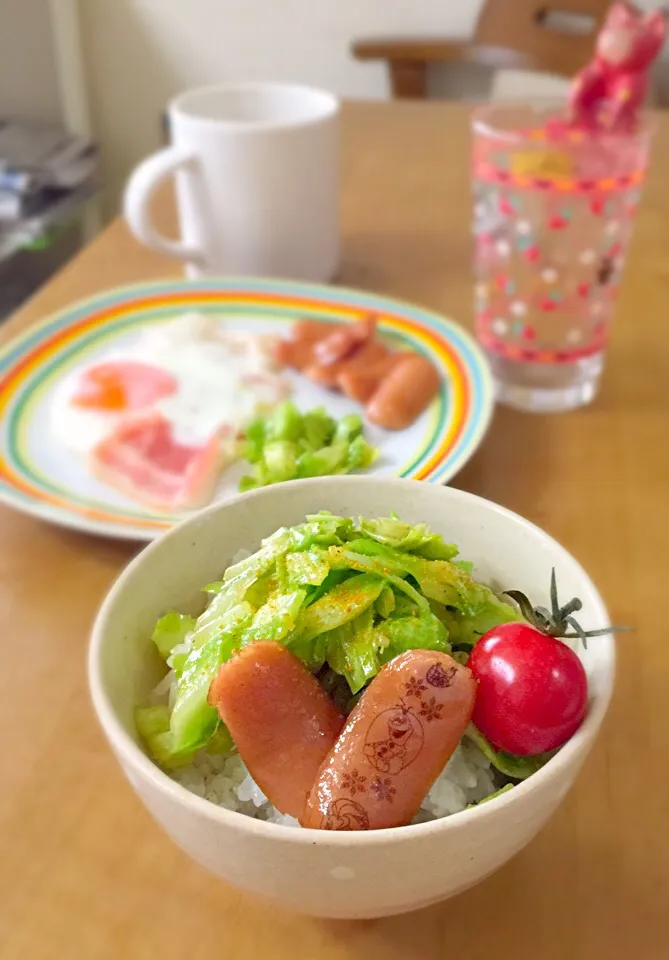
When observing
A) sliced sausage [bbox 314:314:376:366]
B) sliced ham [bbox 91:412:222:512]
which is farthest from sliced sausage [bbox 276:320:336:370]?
sliced ham [bbox 91:412:222:512]

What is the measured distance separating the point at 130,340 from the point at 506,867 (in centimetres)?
65

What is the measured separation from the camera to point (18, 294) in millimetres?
2309

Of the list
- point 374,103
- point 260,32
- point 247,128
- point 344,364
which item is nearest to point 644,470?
point 344,364

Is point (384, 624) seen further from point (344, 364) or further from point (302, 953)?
point (344, 364)

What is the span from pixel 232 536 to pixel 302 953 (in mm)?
212

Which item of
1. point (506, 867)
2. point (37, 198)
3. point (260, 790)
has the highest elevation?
point (260, 790)

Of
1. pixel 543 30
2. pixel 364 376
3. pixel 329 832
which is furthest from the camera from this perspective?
pixel 543 30

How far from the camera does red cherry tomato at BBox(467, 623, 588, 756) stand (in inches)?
15.6

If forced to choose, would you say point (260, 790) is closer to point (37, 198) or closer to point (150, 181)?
point (150, 181)

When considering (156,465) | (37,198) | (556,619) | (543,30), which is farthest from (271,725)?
(543,30)

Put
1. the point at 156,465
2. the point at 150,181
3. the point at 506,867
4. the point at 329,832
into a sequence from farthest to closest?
the point at 150,181, the point at 156,465, the point at 506,867, the point at 329,832

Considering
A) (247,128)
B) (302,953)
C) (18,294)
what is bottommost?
(18,294)

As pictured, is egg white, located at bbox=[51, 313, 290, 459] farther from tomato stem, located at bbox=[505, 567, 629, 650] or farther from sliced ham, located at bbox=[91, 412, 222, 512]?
tomato stem, located at bbox=[505, 567, 629, 650]

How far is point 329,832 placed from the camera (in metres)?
0.35
